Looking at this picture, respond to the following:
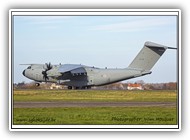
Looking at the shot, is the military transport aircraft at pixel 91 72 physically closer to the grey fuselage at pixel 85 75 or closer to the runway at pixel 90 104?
the grey fuselage at pixel 85 75

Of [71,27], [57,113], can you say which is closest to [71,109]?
[57,113]

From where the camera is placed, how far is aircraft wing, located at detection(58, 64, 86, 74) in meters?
8.60

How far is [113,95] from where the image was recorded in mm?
8672

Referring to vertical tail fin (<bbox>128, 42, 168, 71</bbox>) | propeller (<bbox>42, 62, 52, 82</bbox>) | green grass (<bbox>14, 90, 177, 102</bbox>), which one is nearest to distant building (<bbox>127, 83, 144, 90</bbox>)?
green grass (<bbox>14, 90, 177, 102</bbox>)

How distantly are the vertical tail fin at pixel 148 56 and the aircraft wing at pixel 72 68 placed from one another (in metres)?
0.91

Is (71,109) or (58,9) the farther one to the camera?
(71,109)

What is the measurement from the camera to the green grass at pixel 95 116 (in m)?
7.80

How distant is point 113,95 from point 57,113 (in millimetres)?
1088

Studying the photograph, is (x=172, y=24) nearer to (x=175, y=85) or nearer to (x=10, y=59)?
(x=175, y=85)

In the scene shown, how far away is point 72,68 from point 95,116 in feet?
4.13

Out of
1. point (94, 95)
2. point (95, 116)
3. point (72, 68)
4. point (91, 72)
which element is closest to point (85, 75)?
point (91, 72)

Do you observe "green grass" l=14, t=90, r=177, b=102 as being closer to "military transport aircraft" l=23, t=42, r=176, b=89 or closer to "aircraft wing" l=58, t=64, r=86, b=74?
"military transport aircraft" l=23, t=42, r=176, b=89

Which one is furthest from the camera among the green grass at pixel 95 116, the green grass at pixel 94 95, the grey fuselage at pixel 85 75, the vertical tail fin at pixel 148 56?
the grey fuselage at pixel 85 75

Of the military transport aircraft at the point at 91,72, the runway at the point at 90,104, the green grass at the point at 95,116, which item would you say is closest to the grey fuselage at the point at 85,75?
the military transport aircraft at the point at 91,72
